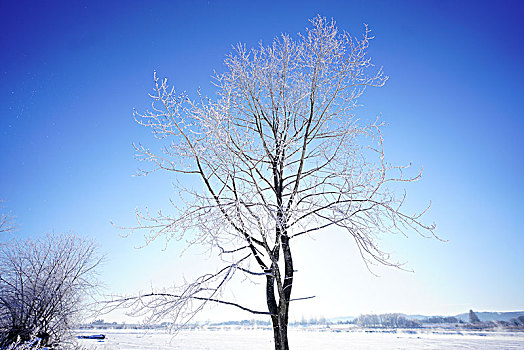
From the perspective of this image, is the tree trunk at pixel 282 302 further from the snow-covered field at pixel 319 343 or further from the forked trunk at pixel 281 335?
the snow-covered field at pixel 319 343

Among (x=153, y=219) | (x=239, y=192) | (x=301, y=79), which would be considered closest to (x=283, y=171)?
(x=239, y=192)

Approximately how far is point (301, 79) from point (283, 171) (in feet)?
4.43

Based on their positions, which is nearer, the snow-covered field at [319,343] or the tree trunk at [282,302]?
the tree trunk at [282,302]

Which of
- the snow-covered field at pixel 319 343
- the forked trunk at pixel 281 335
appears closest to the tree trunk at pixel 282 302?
the forked trunk at pixel 281 335

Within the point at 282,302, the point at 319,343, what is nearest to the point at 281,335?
the point at 282,302

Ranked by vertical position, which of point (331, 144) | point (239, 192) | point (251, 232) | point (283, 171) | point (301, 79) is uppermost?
point (301, 79)

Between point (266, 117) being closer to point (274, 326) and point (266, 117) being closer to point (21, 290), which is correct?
point (274, 326)

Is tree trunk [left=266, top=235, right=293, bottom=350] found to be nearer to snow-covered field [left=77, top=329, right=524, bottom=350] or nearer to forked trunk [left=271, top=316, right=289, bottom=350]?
forked trunk [left=271, top=316, right=289, bottom=350]

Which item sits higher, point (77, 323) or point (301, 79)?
point (301, 79)

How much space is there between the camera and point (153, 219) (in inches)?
148

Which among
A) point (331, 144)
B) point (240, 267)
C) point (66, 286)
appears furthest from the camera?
point (66, 286)

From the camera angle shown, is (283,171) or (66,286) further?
(66,286)

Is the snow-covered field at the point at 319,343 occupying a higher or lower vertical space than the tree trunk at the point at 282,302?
lower

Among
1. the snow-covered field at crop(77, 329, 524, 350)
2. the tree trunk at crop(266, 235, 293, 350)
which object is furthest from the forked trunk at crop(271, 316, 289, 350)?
the snow-covered field at crop(77, 329, 524, 350)
